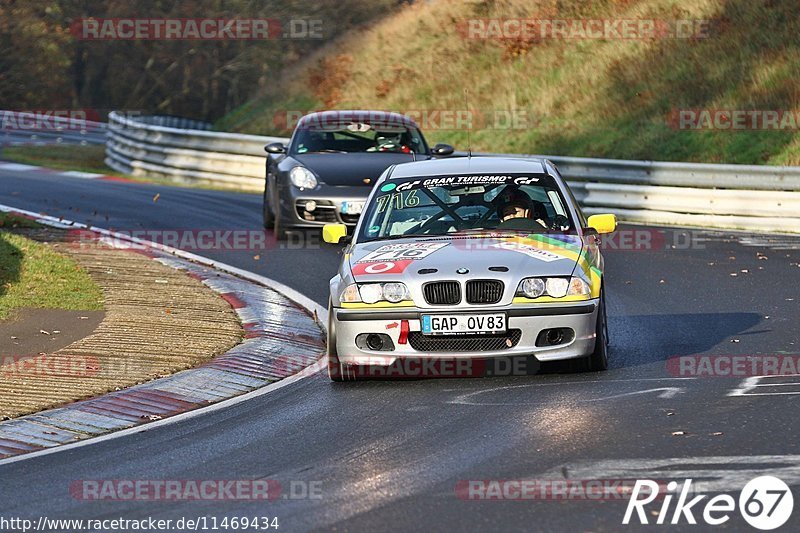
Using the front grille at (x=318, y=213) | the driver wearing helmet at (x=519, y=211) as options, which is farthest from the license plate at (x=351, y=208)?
the driver wearing helmet at (x=519, y=211)

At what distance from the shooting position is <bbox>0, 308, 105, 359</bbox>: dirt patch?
10.6 m

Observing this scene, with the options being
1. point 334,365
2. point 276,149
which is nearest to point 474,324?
point 334,365

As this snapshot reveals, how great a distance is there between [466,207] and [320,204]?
6.79 metres

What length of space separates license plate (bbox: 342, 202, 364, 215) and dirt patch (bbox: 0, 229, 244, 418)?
8.56ft

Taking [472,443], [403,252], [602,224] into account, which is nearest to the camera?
[472,443]

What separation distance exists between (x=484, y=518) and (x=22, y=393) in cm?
434

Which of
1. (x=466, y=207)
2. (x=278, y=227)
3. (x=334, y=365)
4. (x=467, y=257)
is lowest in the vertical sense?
(x=334, y=365)

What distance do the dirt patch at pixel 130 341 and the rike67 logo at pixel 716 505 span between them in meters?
4.36

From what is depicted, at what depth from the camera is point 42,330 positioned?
11.3 m

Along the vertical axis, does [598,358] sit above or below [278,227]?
below

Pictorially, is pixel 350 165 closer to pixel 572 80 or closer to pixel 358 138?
pixel 358 138

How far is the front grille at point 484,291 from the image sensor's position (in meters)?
9.22

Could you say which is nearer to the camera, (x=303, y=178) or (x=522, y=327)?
(x=522, y=327)

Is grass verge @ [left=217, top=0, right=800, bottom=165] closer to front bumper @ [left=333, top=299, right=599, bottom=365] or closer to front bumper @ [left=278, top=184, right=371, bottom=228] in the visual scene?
front bumper @ [left=278, top=184, right=371, bottom=228]
